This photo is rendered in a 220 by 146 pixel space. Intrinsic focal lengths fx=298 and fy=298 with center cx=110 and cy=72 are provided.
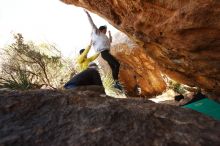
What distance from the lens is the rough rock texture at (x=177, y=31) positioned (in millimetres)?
4090

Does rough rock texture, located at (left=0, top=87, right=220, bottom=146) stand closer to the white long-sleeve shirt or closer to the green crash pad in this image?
the green crash pad

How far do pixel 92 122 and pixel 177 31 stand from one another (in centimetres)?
249

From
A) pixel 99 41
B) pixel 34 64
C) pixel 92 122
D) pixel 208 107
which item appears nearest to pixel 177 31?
pixel 208 107

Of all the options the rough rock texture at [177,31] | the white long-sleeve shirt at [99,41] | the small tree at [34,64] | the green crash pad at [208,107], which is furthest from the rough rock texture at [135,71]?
the green crash pad at [208,107]

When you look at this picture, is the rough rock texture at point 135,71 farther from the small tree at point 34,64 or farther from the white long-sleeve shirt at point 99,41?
the white long-sleeve shirt at point 99,41

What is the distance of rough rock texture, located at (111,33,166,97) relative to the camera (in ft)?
39.1

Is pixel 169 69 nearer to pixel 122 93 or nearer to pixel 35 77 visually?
pixel 122 93

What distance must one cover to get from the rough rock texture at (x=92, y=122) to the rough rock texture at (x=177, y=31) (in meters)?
1.59

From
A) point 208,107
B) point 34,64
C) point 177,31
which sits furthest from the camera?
A: point 34,64

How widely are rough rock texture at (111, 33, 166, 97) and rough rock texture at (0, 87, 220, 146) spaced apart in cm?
877

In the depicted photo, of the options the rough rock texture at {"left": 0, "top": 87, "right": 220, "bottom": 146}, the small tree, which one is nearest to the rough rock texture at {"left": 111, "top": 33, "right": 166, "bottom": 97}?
the small tree

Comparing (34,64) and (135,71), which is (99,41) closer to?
(135,71)

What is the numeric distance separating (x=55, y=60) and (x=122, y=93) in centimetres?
360

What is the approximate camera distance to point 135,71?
12.4 metres
